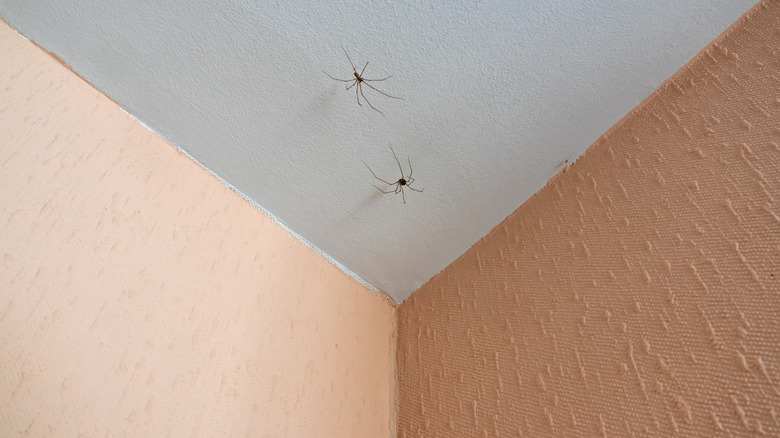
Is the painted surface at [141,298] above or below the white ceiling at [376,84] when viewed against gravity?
below

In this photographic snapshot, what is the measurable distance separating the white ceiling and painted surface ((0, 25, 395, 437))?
60 mm

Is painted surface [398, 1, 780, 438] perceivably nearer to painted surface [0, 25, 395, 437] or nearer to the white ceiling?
the white ceiling

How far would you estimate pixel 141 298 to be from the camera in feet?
2.12

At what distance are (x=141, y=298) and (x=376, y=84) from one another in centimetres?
→ 49

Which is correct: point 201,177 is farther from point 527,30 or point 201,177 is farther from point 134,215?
point 527,30

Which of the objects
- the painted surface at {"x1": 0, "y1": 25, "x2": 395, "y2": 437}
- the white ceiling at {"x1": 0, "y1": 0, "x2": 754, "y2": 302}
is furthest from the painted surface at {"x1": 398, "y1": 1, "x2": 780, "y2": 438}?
the painted surface at {"x1": 0, "y1": 25, "x2": 395, "y2": 437}

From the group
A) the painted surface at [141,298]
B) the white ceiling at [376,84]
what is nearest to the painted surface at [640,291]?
the white ceiling at [376,84]

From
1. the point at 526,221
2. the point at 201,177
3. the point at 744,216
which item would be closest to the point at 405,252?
the point at 526,221

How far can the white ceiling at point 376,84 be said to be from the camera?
75 cm

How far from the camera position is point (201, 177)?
0.85 metres

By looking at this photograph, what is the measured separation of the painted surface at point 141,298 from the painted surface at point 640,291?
A: 0.23 m

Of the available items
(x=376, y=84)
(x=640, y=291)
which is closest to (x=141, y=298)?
(x=376, y=84)

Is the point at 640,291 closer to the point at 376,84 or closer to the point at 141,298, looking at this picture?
the point at 376,84

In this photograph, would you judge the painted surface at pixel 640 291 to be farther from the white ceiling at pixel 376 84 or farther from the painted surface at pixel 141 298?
the painted surface at pixel 141 298
